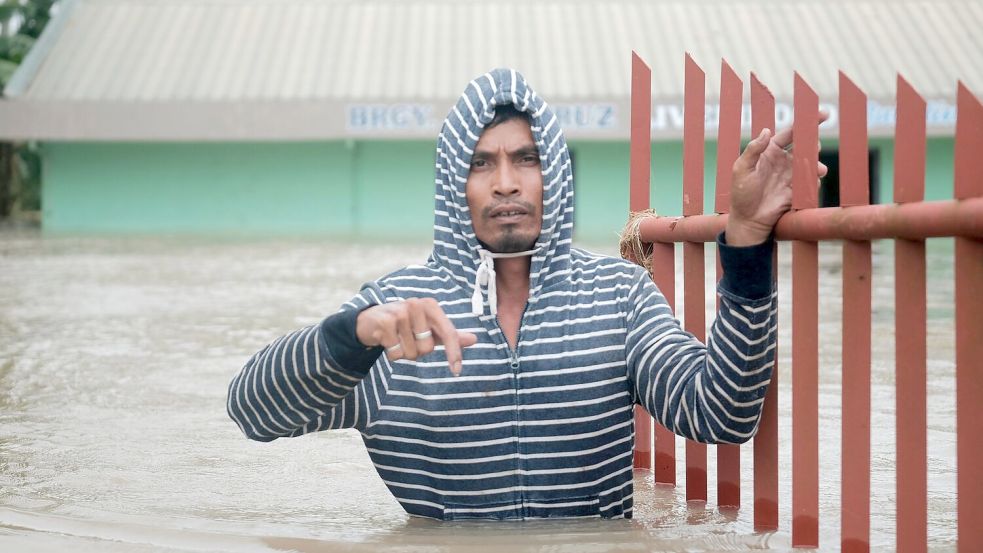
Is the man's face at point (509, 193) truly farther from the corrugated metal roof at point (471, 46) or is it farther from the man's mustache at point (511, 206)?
the corrugated metal roof at point (471, 46)

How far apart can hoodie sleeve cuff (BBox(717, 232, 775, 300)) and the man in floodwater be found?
19cm

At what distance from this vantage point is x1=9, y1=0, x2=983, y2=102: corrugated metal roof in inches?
853

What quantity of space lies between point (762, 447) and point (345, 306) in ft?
3.32

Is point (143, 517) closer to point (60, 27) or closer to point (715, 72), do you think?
point (715, 72)

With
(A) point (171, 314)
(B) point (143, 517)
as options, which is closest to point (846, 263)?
(B) point (143, 517)

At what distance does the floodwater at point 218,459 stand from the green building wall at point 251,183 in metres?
13.3

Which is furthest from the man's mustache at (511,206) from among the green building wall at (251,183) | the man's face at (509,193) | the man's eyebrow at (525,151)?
the green building wall at (251,183)

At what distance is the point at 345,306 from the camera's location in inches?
104

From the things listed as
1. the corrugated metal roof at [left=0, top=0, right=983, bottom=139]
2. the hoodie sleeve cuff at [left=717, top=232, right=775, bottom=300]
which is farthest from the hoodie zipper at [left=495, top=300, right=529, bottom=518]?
the corrugated metal roof at [left=0, top=0, right=983, bottom=139]

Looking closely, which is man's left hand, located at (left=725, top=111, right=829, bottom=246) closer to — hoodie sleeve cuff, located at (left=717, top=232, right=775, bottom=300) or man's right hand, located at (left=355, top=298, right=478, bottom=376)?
hoodie sleeve cuff, located at (left=717, top=232, right=775, bottom=300)

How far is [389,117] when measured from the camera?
845 inches

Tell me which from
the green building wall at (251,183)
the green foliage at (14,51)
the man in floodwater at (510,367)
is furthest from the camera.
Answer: the green foliage at (14,51)

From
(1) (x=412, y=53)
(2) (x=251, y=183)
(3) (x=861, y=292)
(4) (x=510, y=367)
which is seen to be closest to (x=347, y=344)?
(4) (x=510, y=367)

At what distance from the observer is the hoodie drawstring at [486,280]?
8.95 ft
